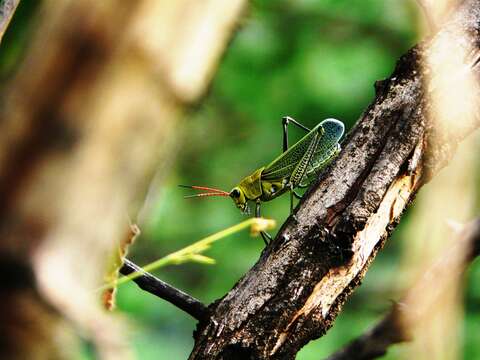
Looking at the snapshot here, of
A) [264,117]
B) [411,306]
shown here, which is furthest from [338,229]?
[264,117]

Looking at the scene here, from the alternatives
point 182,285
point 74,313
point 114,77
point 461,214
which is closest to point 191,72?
point 114,77

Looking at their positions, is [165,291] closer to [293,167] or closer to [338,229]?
[338,229]

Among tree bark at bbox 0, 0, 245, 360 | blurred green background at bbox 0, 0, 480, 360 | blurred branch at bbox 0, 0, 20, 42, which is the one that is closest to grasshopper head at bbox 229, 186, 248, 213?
blurred branch at bbox 0, 0, 20, 42

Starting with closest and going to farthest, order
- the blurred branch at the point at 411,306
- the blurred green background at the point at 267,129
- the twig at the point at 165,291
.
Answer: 1. the blurred branch at the point at 411,306
2. the twig at the point at 165,291
3. the blurred green background at the point at 267,129

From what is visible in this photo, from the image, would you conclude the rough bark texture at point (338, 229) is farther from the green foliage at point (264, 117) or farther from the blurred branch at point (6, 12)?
the green foliage at point (264, 117)

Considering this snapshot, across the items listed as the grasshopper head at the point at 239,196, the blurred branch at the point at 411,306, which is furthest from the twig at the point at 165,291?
the grasshopper head at the point at 239,196

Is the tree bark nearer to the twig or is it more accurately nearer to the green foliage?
the twig

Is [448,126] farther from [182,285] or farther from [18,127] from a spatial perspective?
[182,285]
